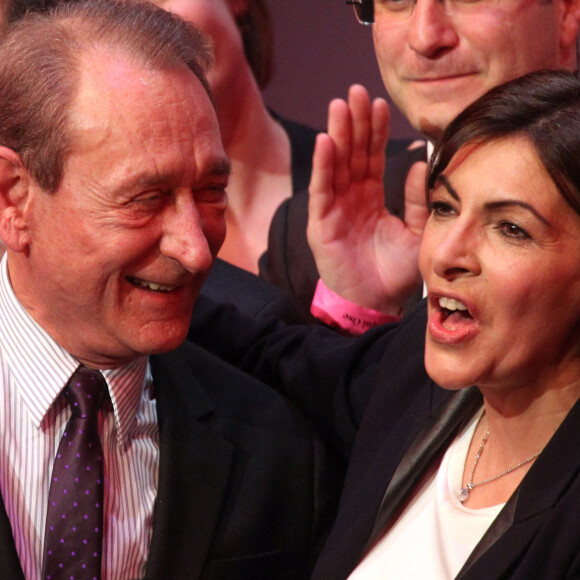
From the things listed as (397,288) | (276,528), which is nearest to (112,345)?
(276,528)

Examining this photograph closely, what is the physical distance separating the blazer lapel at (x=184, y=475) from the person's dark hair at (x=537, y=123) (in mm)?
626

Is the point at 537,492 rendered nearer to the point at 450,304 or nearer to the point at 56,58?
the point at 450,304

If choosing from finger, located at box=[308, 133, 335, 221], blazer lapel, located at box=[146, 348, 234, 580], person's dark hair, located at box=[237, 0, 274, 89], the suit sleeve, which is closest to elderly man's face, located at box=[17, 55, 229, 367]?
blazer lapel, located at box=[146, 348, 234, 580]

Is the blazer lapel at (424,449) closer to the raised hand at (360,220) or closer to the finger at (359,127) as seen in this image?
the raised hand at (360,220)

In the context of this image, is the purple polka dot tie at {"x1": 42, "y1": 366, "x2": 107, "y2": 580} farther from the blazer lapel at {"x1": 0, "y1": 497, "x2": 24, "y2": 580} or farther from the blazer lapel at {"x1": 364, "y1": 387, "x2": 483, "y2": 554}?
the blazer lapel at {"x1": 364, "y1": 387, "x2": 483, "y2": 554}

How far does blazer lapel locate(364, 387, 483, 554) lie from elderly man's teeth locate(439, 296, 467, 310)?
0.24 m

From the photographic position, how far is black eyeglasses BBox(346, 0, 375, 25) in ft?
7.53

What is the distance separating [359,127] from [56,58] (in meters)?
0.91

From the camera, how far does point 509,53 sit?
2.08 metres

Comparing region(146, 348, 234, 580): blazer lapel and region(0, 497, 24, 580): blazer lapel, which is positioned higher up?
region(146, 348, 234, 580): blazer lapel

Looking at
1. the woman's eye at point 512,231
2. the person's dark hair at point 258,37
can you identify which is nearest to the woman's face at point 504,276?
the woman's eye at point 512,231

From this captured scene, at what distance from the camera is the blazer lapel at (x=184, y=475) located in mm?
1787

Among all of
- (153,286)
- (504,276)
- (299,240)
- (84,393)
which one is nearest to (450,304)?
(504,276)

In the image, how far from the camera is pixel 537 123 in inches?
62.3
